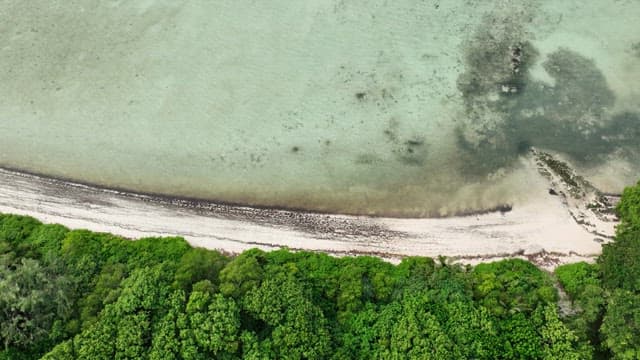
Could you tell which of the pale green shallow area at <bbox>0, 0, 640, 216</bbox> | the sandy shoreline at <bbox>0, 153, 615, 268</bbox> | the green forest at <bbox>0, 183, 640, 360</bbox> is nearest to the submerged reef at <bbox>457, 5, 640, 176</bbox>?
the pale green shallow area at <bbox>0, 0, 640, 216</bbox>

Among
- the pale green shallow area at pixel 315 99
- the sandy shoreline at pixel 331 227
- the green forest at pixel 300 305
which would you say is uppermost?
the pale green shallow area at pixel 315 99

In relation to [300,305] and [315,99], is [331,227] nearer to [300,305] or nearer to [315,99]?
[300,305]

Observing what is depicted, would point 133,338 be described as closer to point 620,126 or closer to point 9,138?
point 9,138

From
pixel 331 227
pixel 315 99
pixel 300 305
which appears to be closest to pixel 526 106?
pixel 315 99

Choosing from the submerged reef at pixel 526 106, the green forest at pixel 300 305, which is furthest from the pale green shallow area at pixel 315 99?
the green forest at pixel 300 305

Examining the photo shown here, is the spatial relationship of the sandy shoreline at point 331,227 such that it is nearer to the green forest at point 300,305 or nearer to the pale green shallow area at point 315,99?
the pale green shallow area at point 315,99

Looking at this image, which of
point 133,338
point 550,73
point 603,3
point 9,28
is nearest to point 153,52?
point 9,28
